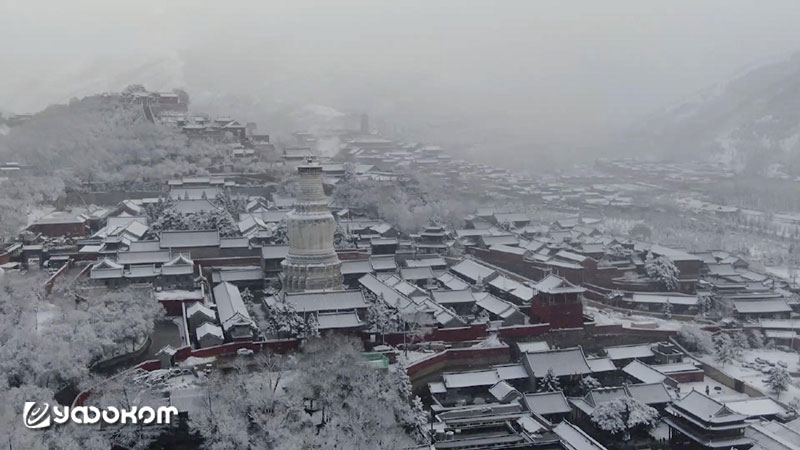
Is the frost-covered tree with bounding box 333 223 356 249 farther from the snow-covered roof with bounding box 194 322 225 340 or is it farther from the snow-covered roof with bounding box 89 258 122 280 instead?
the snow-covered roof with bounding box 194 322 225 340

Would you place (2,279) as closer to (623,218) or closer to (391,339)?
(391,339)

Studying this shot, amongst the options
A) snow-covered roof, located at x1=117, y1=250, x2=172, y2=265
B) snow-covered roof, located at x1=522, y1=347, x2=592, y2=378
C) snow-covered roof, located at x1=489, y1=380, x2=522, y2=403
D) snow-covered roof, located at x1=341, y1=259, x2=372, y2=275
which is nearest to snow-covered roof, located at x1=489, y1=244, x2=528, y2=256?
snow-covered roof, located at x1=341, y1=259, x2=372, y2=275

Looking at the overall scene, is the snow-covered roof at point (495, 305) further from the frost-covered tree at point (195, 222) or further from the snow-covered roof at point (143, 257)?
the snow-covered roof at point (143, 257)

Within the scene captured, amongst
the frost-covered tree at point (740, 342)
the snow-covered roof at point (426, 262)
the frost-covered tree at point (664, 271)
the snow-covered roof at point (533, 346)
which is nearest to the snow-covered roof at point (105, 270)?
the snow-covered roof at point (426, 262)

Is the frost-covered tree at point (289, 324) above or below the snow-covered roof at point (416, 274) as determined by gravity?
above

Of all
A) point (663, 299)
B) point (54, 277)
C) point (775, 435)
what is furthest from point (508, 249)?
point (54, 277)

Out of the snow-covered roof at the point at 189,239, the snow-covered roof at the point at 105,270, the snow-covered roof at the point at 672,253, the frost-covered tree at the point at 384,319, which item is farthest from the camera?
the snow-covered roof at the point at 672,253
